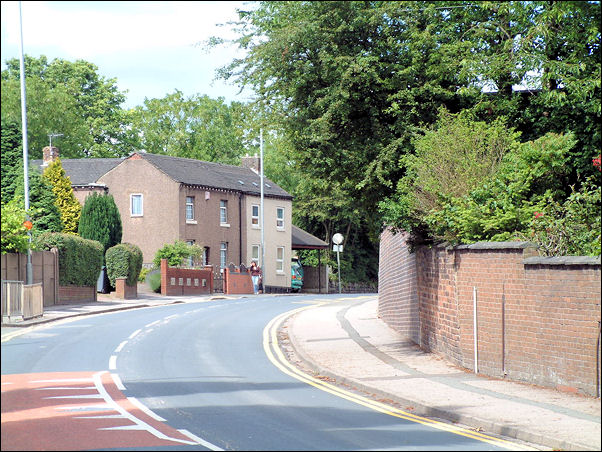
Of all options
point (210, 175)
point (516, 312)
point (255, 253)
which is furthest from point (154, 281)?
point (516, 312)

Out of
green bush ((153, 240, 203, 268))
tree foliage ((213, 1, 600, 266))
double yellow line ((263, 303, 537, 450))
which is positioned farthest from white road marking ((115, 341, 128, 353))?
green bush ((153, 240, 203, 268))

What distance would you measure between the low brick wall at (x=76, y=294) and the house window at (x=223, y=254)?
1961 centimetres

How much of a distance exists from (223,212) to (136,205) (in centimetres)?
578

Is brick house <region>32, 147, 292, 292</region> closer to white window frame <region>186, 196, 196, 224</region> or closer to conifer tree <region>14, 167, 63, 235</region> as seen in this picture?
white window frame <region>186, 196, 196, 224</region>

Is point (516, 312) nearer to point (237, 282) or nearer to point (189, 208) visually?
point (237, 282)

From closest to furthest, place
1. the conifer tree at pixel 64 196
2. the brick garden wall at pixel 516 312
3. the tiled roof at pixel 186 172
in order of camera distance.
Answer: the brick garden wall at pixel 516 312
the conifer tree at pixel 64 196
the tiled roof at pixel 186 172

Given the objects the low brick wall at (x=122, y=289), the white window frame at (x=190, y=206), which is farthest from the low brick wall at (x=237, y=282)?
the low brick wall at (x=122, y=289)

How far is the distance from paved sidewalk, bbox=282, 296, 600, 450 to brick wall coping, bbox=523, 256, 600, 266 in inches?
78.6

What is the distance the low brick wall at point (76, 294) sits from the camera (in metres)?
36.1

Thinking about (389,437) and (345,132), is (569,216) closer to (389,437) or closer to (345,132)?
(389,437)

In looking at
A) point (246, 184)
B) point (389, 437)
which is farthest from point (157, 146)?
point (389, 437)

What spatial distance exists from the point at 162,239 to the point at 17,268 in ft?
78.7

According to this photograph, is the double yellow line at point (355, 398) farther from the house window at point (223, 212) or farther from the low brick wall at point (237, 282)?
the house window at point (223, 212)

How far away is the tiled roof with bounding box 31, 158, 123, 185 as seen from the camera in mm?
58125
